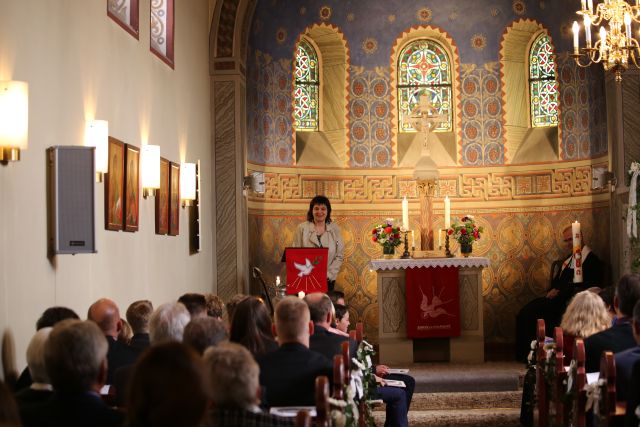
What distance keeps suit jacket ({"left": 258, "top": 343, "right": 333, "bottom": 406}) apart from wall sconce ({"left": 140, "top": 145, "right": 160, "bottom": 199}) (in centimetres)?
418

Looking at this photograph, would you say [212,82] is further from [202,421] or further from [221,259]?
[202,421]

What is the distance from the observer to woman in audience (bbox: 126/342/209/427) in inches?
112

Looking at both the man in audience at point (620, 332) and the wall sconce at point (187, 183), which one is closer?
the man in audience at point (620, 332)

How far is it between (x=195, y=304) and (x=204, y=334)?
205 cm

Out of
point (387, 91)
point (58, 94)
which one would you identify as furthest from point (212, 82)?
point (58, 94)

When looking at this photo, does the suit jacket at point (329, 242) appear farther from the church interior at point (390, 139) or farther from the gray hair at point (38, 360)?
the gray hair at point (38, 360)

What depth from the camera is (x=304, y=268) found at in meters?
12.7

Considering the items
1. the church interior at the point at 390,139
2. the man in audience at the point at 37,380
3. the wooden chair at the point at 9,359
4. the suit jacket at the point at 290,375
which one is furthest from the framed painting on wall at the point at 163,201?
the man in audience at the point at 37,380

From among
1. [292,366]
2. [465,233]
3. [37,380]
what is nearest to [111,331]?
[292,366]

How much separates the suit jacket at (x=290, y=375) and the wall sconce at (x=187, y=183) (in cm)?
588

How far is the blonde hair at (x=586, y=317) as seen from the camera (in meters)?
7.36

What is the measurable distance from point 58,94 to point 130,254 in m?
2.21

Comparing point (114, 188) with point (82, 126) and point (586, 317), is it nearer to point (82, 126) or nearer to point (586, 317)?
point (82, 126)

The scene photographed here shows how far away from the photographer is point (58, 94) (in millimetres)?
7207
